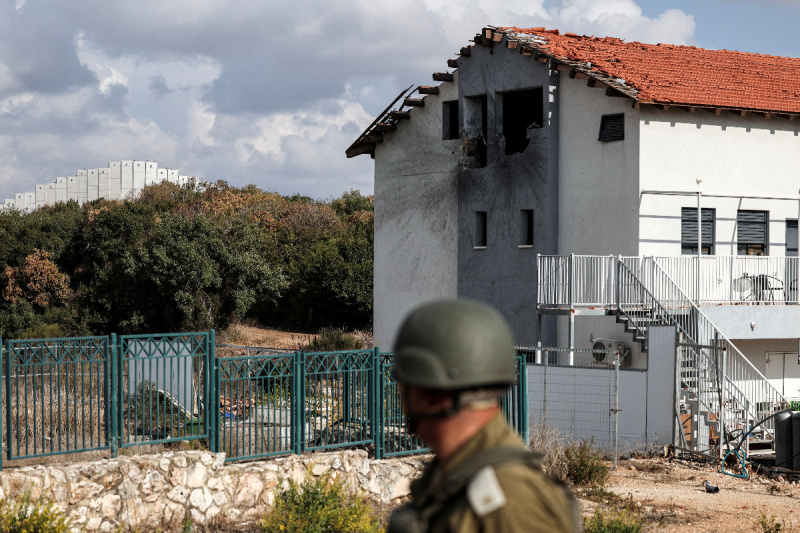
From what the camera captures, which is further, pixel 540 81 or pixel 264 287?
pixel 264 287

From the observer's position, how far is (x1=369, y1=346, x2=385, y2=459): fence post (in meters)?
12.0

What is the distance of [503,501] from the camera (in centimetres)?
193

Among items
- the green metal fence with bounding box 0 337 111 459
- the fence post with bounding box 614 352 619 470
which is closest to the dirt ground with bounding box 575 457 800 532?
the fence post with bounding box 614 352 619 470

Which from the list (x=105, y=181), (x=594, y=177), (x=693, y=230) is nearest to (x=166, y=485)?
(x=594, y=177)

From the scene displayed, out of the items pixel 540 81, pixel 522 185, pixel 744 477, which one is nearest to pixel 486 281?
pixel 522 185

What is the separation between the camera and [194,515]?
10367 millimetres

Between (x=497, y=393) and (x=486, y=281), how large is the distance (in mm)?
25846

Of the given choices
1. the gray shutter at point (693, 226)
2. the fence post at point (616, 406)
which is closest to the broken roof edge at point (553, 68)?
the gray shutter at point (693, 226)

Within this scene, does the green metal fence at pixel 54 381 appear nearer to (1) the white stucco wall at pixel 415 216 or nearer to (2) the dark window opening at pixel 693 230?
(2) the dark window opening at pixel 693 230

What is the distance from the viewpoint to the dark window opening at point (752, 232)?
2648 cm

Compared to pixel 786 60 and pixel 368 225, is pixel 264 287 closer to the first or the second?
pixel 368 225

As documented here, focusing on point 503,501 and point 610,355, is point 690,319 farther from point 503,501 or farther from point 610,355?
point 503,501

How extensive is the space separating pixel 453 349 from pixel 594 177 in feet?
80.9

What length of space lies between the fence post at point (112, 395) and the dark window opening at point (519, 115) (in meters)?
19.5
